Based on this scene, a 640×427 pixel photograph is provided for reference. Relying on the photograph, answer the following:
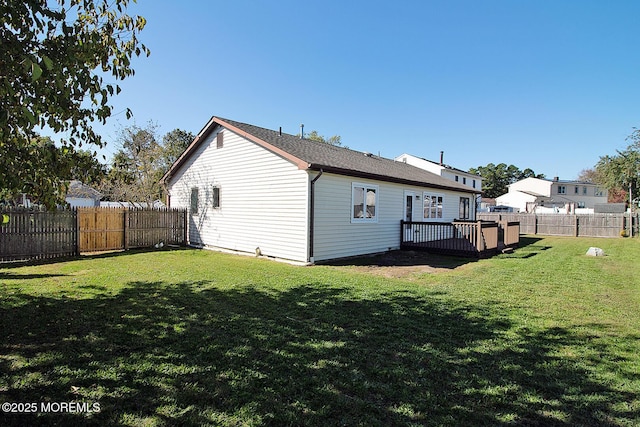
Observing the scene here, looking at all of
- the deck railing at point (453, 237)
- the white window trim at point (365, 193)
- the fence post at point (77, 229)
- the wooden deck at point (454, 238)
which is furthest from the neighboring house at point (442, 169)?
the fence post at point (77, 229)

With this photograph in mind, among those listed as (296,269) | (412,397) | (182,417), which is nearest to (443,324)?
(412,397)

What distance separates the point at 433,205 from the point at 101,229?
14607 mm

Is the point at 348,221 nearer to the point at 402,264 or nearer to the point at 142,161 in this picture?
the point at 402,264

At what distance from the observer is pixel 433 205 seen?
53.9ft

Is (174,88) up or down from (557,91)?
down

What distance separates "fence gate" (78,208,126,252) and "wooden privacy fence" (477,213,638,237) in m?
24.6

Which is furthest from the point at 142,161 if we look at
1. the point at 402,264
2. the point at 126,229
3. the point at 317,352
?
the point at 317,352

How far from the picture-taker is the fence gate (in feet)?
37.7

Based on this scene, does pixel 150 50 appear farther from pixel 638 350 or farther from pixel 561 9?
pixel 561 9

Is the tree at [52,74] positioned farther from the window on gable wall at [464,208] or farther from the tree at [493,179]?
the tree at [493,179]

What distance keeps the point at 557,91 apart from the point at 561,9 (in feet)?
22.4

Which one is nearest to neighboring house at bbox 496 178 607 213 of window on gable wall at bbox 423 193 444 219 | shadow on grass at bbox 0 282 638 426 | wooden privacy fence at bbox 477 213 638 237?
wooden privacy fence at bbox 477 213 638 237

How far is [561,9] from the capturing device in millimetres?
10633

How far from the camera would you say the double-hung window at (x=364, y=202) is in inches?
450
